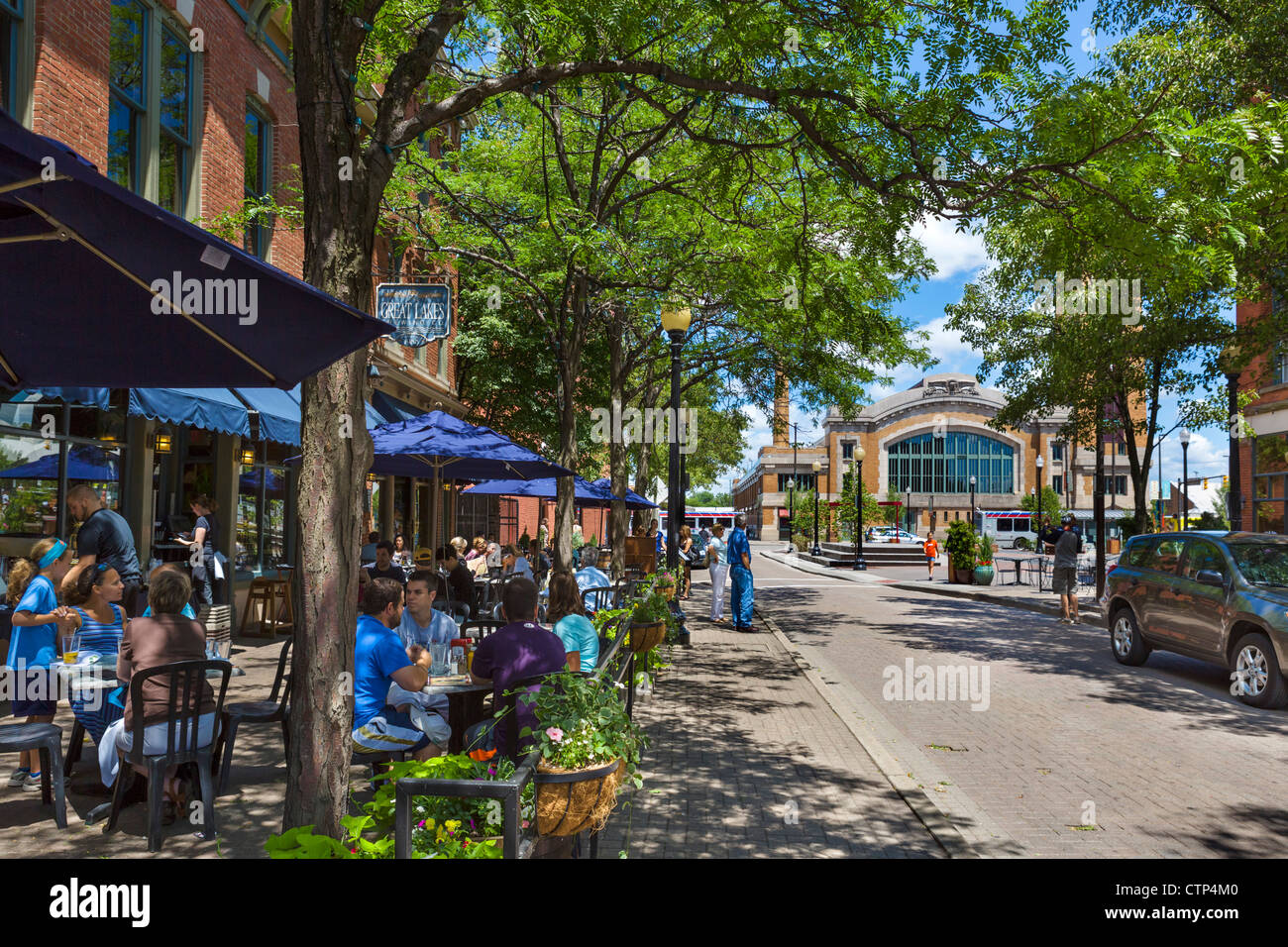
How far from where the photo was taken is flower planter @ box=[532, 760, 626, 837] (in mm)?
3408

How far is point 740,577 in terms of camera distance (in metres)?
16.0

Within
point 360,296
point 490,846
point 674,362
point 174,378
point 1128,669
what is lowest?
point 1128,669

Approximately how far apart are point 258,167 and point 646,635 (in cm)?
1095

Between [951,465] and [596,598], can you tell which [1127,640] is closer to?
[596,598]

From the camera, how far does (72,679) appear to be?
5680 mm

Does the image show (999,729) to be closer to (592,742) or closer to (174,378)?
(592,742)

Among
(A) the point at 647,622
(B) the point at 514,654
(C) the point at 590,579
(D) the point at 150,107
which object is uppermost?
(D) the point at 150,107

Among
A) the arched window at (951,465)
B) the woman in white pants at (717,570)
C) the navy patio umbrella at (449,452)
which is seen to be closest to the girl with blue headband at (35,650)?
the navy patio umbrella at (449,452)

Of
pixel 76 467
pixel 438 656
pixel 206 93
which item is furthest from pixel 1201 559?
A: pixel 206 93

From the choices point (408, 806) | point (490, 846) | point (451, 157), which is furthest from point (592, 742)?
point (451, 157)

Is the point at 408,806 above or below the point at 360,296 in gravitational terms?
below

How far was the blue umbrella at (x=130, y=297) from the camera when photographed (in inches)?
112

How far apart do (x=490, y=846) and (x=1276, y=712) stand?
364 inches

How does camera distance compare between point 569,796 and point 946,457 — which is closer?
point 569,796
